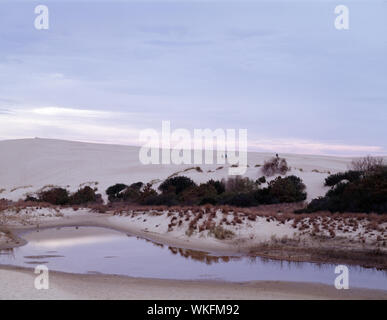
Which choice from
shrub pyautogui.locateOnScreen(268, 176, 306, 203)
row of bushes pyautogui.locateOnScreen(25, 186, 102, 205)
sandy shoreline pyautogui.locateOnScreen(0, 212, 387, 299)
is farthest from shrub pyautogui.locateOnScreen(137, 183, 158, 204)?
sandy shoreline pyautogui.locateOnScreen(0, 212, 387, 299)

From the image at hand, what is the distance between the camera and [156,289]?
1073 cm

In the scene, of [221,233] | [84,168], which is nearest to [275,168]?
[221,233]

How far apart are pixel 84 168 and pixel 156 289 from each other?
48722 mm

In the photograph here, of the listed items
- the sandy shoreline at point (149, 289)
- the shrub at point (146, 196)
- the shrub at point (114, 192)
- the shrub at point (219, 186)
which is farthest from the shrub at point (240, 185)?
the sandy shoreline at point (149, 289)

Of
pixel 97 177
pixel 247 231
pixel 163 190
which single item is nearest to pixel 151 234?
pixel 247 231

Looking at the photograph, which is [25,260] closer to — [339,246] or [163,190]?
[339,246]

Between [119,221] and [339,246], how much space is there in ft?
40.0

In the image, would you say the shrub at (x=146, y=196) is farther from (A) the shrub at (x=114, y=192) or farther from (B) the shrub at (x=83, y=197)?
(B) the shrub at (x=83, y=197)

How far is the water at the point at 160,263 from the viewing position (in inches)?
484

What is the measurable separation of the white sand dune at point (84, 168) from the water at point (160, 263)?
1401cm

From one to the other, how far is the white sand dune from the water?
14.0 m

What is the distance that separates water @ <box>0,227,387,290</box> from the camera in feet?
40.4

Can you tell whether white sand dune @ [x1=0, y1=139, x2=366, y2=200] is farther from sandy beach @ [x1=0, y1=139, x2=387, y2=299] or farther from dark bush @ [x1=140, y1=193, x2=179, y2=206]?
dark bush @ [x1=140, y1=193, x2=179, y2=206]

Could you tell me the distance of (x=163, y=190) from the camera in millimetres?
33125
